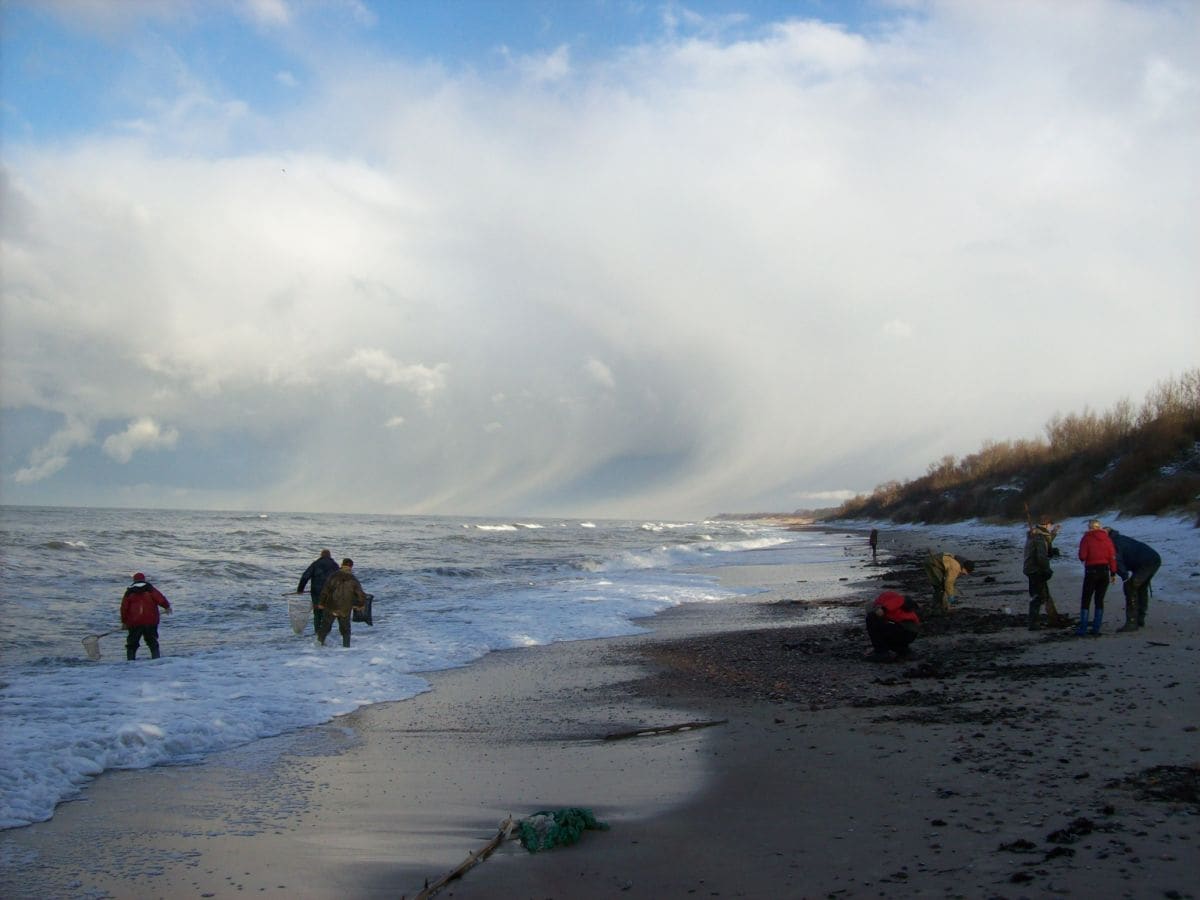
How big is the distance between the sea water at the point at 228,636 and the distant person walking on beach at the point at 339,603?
348mm

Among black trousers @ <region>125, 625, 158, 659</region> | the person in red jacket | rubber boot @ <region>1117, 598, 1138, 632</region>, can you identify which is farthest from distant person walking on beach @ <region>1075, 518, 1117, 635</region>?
black trousers @ <region>125, 625, 158, 659</region>

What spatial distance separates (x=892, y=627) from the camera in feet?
37.9

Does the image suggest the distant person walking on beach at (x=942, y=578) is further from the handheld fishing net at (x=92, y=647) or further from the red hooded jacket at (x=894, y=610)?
the handheld fishing net at (x=92, y=647)

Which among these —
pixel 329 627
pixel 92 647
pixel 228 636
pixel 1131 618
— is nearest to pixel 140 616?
pixel 92 647

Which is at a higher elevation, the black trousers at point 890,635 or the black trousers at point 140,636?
the black trousers at point 890,635

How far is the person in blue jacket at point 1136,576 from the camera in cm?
1215

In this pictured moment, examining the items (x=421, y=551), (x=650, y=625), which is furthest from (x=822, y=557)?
(x=650, y=625)

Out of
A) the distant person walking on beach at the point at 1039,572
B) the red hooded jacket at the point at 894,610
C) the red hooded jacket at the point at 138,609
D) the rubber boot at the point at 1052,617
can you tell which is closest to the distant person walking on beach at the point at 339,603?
the red hooded jacket at the point at 138,609

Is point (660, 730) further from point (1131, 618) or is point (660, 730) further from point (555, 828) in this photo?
point (1131, 618)

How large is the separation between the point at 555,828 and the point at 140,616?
36.3 feet

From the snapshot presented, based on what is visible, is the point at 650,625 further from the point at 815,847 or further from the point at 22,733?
the point at 815,847

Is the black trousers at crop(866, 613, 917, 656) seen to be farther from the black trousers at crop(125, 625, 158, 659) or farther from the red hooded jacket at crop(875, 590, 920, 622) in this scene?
the black trousers at crop(125, 625, 158, 659)

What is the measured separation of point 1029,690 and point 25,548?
38164 mm

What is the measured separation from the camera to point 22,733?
8.58 meters
